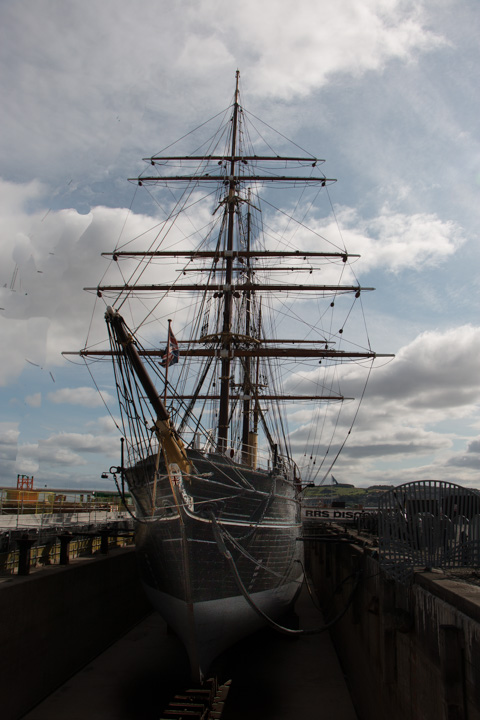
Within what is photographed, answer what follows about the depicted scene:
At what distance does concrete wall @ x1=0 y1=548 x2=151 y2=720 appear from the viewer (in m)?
11.5

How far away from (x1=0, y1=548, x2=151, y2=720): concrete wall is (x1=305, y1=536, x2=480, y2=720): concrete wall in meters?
7.82

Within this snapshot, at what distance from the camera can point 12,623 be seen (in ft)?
37.8

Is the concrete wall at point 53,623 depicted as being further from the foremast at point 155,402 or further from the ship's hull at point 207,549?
the foremast at point 155,402

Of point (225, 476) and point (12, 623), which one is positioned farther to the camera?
point (225, 476)

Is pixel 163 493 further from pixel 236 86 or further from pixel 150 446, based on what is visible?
pixel 236 86

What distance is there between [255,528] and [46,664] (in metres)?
6.24

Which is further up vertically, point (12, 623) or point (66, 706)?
point (12, 623)

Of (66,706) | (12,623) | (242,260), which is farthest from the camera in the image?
(242,260)

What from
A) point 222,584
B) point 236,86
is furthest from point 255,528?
point 236,86

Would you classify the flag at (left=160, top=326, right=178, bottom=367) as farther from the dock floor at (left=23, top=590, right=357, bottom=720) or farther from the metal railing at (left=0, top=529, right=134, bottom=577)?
the dock floor at (left=23, top=590, right=357, bottom=720)

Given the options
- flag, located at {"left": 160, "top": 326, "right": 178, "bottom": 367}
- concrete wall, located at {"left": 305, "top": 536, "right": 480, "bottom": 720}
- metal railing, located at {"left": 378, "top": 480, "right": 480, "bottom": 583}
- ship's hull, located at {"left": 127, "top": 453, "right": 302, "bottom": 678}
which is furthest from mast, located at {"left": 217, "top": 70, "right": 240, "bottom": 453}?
metal railing, located at {"left": 378, "top": 480, "right": 480, "bottom": 583}

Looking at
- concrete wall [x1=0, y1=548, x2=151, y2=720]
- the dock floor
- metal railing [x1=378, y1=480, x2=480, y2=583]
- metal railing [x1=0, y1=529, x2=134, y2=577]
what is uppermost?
metal railing [x1=378, y1=480, x2=480, y2=583]

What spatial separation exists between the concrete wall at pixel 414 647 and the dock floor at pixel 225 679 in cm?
131

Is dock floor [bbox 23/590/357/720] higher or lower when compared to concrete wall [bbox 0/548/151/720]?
lower
